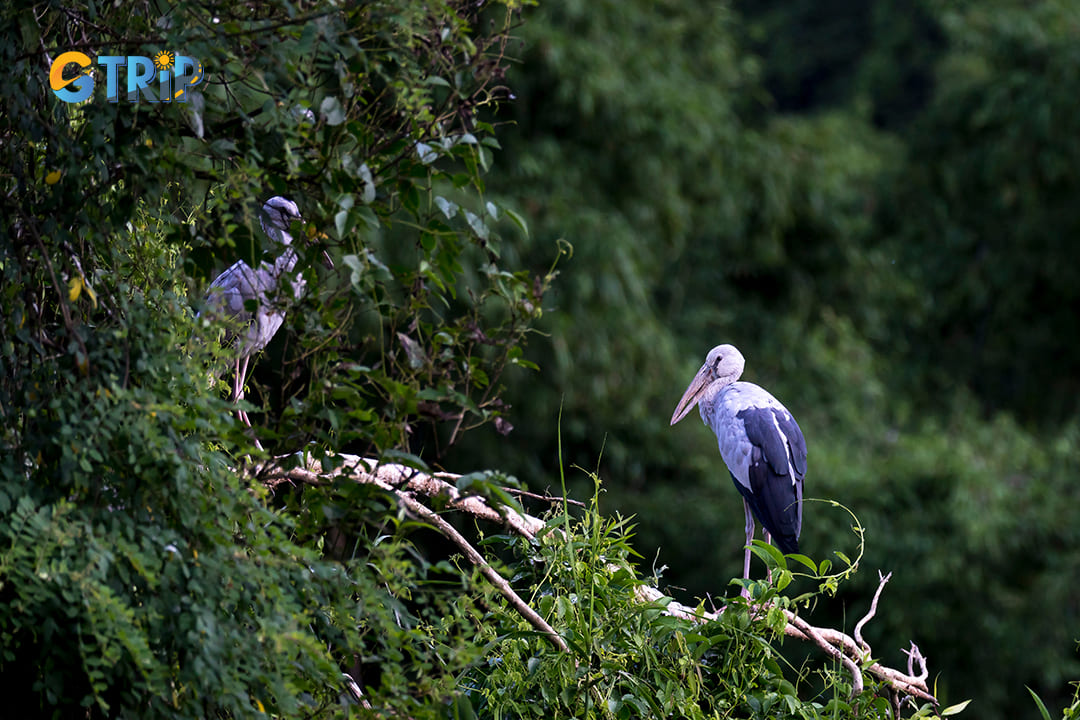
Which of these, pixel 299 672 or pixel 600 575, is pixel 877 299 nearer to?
pixel 600 575

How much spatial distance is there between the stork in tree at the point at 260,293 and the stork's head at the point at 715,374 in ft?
6.09

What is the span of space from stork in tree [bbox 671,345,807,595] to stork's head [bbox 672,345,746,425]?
0.40 feet

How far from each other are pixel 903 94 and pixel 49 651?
16.4m

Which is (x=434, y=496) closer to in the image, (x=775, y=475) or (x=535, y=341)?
(x=775, y=475)

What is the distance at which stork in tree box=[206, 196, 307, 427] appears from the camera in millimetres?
2486

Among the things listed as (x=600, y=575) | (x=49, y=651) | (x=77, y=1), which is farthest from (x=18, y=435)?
(x=600, y=575)

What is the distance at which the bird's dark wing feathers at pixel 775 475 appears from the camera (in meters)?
4.45

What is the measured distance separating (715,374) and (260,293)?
234 cm

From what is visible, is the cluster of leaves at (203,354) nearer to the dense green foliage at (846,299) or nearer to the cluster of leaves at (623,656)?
the cluster of leaves at (623,656)

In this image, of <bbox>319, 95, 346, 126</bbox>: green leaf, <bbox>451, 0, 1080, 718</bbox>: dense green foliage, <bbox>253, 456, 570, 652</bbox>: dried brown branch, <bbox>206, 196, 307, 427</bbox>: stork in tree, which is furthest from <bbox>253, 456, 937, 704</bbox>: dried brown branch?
<bbox>451, 0, 1080, 718</bbox>: dense green foliage

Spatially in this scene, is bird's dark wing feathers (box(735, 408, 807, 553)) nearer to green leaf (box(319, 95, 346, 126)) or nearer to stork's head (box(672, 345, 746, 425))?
stork's head (box(672, 345, 746, 425))

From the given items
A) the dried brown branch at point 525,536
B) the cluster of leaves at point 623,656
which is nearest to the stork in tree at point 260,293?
the dried brown branch at point 525,536

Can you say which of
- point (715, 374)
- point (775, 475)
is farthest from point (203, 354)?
point (715, 374)

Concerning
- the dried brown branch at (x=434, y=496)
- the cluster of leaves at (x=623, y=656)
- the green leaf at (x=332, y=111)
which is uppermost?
the green leaf at (x=332, y=111)
